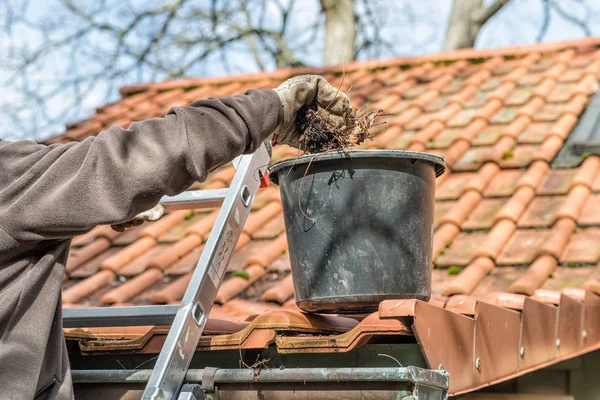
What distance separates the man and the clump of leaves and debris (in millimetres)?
423

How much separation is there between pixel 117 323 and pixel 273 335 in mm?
621

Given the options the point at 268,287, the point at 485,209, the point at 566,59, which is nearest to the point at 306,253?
the point at 268,287

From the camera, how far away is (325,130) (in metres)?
2.31

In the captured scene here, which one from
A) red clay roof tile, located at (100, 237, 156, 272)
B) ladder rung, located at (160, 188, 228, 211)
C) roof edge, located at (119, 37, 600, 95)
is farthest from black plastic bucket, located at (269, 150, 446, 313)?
roof edge, located at (119, 37, 600, 95)

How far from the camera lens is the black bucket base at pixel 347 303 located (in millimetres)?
2256

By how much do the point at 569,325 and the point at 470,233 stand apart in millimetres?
925

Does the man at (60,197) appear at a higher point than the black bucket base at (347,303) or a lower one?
higher

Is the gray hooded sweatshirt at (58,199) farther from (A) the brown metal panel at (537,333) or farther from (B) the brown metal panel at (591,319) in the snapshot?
(B) the brown metal panel at (591,319)

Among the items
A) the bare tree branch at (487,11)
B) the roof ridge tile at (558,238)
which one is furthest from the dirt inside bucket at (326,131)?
the bare tree branch at (487,11)

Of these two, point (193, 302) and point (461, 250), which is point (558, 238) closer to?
point (461, 250)

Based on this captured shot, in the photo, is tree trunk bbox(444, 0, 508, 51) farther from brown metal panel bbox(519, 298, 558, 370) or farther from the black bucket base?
the black bucket base

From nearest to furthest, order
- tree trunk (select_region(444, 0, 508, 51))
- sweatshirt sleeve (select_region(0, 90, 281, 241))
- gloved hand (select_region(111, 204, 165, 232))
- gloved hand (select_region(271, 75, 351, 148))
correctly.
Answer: sweatshirt sleeve (select_region(0, 90, 281, 241)) < gloved hand (select_region(271, 75, 351, 148)) < gloved hand (select_region(111, 204, 165, 232)) < tree trunk (select_region(444, 0, 508, 51))

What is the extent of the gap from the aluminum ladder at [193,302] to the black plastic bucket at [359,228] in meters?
0.20

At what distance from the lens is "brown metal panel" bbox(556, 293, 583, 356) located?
119 inches
